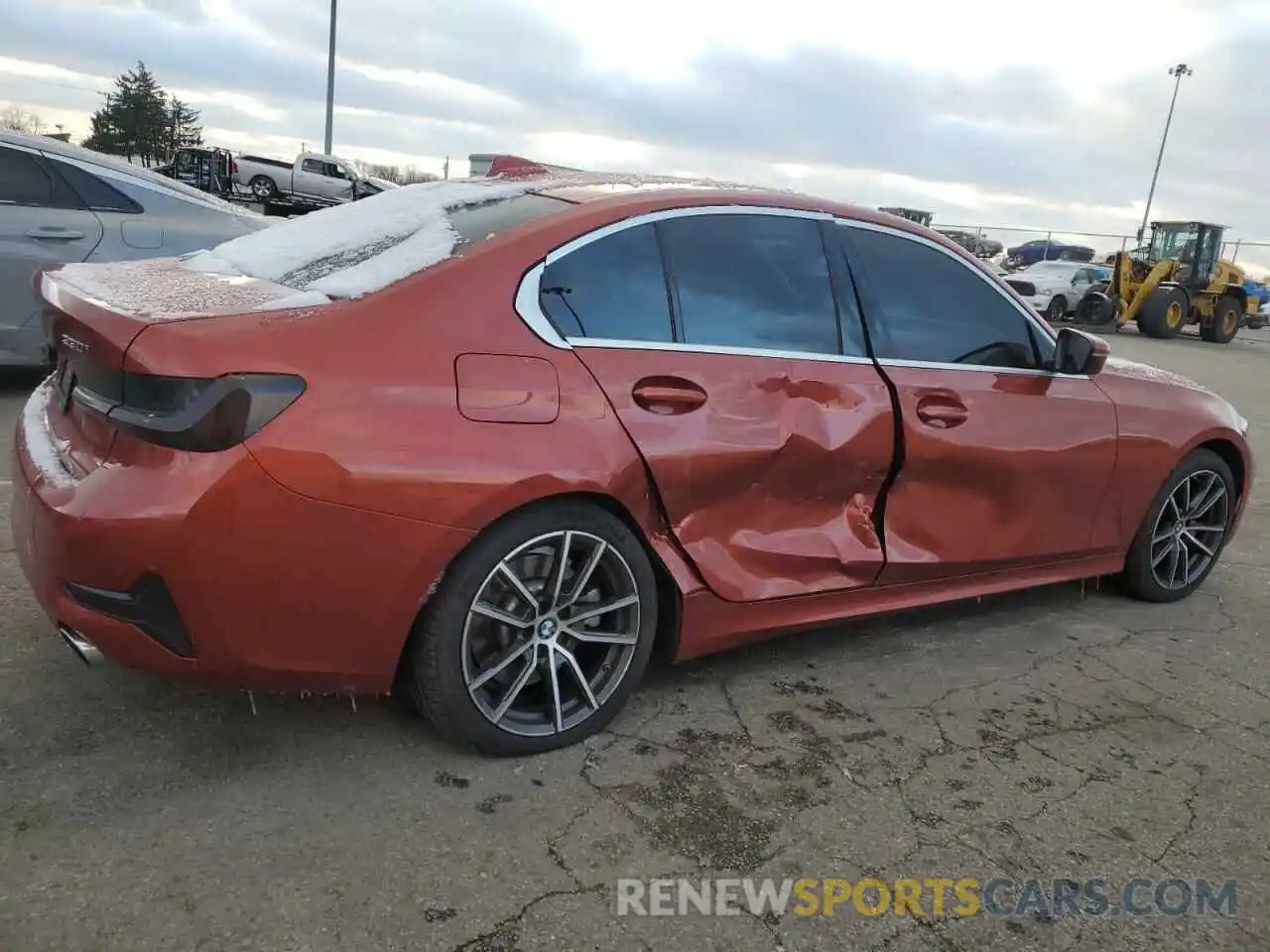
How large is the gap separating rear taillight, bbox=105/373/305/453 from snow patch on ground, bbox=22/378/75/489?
306 mm

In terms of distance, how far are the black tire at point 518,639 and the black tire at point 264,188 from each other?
29.4m

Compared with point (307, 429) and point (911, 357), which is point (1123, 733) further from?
point (307, 429)

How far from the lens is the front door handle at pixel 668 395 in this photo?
110 inches

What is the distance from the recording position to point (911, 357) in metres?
3.43

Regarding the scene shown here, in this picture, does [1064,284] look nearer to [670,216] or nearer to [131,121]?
[670,216]

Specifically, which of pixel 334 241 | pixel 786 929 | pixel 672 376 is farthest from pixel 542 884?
pixel 334 241

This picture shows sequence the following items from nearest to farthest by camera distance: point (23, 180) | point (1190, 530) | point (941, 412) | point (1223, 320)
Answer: point (941, 412) < point (1190, 530) < point (23, 180) < point (1223, 320)

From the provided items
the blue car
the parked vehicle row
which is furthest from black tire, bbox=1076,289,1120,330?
the blue car

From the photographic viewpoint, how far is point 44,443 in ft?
8.70

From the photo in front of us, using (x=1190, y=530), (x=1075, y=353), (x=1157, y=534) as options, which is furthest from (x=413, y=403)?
(x=1190, y=530)

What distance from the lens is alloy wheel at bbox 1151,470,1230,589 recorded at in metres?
4.41

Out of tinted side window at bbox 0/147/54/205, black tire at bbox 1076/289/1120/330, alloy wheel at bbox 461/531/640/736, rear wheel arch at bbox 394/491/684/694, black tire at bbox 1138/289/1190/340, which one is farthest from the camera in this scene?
black tire at bbox 1076/289/1120/330

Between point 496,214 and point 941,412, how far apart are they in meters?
1.58

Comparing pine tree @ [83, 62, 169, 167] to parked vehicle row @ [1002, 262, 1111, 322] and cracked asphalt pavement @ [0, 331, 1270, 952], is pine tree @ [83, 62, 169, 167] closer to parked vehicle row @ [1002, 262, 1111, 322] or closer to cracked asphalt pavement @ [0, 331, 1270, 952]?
parked vehicle row @ [1002, 262, 1111, 322]
